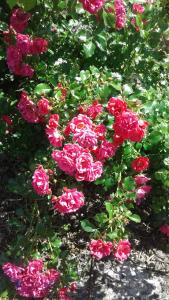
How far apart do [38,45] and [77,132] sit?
0.63 m

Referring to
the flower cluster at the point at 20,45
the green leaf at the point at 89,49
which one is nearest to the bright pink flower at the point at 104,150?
the green leaf at the point at 89,49

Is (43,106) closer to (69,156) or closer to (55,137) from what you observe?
(55,137)

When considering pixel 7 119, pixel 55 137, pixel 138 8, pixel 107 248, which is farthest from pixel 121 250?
pixel 138 8

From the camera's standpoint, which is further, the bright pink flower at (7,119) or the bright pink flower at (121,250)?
the bright pink flower at (7,119)

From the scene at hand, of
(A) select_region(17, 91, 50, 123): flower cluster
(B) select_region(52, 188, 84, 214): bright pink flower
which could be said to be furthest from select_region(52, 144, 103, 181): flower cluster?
(A) select_region(17, 91, 50, 123): flower cluster

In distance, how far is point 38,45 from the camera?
7.88ft

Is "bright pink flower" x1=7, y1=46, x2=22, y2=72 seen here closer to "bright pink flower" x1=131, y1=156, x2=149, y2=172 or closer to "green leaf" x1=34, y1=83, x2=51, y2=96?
"green leaf" x1=34, y1=83, x2=51, y2=96

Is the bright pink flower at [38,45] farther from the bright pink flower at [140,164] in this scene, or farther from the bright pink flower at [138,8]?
the bright pink flower at [140,164]

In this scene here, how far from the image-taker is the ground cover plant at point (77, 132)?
2.12m

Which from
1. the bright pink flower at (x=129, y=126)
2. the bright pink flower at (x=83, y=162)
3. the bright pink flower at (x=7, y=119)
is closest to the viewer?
the bright pink flower at (x=83, y=162)

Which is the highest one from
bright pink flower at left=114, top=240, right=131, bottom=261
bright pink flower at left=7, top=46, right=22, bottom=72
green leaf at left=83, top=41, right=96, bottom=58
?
green leaf at left=83, top=41, right=96, bottom=58

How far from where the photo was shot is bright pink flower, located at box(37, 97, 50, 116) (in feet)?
7.22

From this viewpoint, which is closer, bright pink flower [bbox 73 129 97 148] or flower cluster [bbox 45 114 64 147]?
bright pink flower [bbox 73 129 97 148]

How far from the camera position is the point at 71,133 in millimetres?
2164
